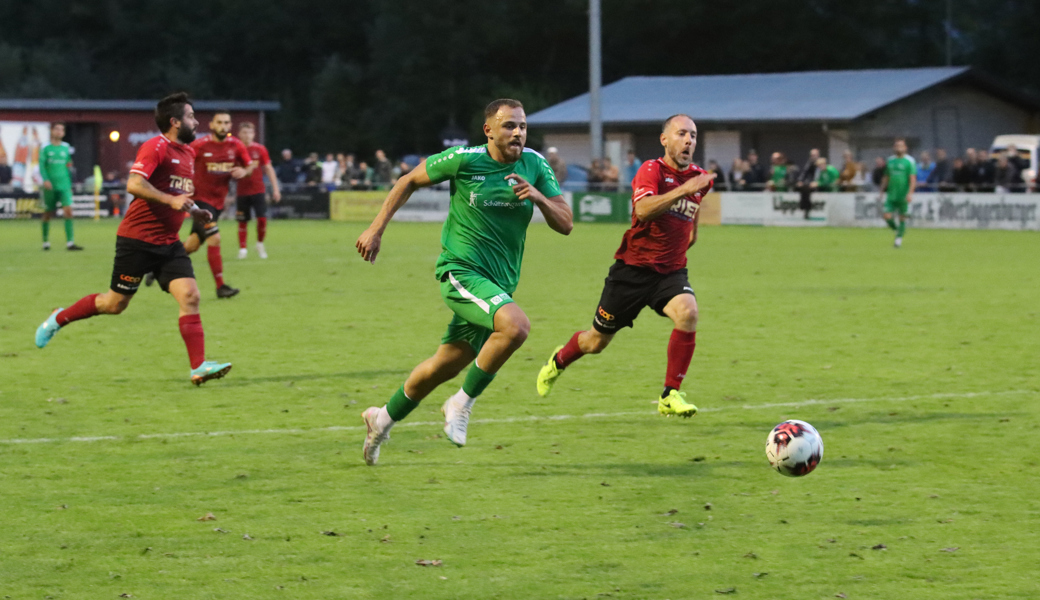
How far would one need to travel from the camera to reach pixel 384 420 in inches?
300

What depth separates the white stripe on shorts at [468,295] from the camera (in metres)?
7.34

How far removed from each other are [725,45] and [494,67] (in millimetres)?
12804

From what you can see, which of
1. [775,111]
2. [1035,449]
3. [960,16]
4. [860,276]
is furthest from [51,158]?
[960,16]

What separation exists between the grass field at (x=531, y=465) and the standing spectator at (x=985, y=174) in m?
17.2

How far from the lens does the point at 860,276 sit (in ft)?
65.2

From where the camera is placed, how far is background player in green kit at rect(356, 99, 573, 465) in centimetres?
741

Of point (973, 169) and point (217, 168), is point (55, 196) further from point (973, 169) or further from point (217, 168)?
point (973, 169)

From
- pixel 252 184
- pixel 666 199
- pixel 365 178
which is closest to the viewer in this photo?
pixel 666 199

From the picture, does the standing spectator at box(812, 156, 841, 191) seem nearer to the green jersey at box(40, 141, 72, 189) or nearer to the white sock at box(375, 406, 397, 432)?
the green jersey at box(40, 141, 72, 189)

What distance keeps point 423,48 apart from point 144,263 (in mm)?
64349

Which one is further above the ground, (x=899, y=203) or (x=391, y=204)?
(x=899, y=203)

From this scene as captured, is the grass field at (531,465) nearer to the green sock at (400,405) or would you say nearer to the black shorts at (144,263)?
the green sock at (400,405)

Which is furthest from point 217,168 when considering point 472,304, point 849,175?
point 849,175

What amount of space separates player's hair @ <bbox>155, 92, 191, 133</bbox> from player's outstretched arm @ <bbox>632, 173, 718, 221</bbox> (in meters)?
3.41
